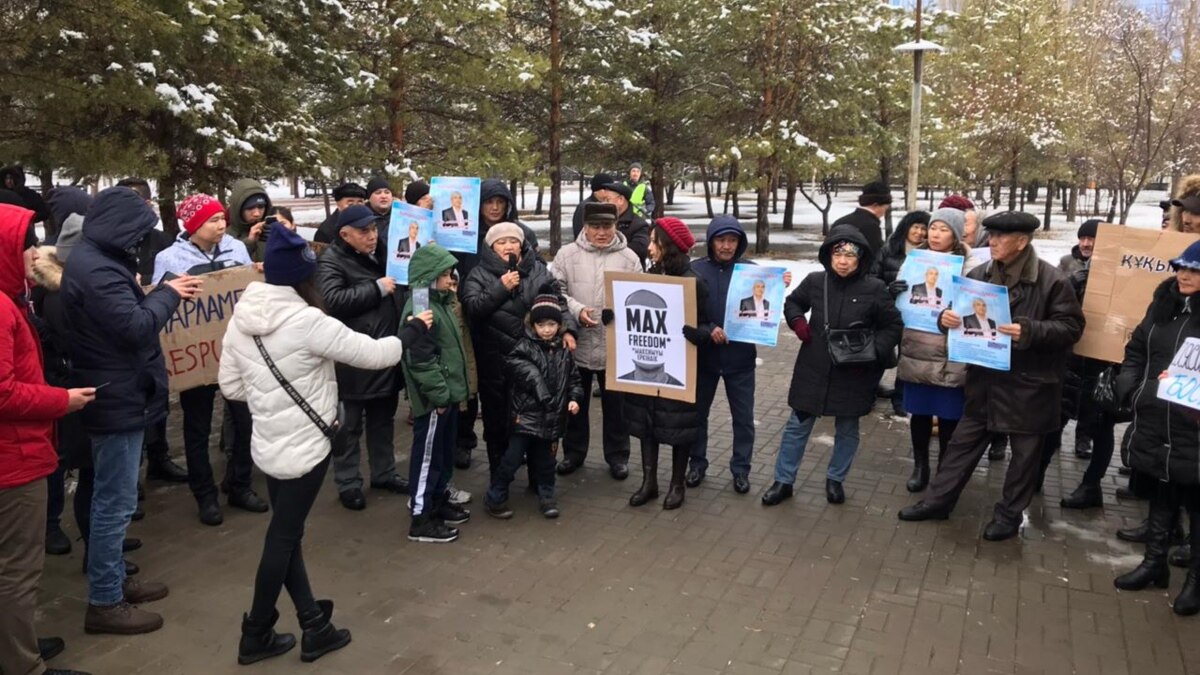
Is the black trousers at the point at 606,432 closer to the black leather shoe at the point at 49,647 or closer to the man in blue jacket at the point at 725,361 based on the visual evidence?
the man in blue jacket at the point at 725,361

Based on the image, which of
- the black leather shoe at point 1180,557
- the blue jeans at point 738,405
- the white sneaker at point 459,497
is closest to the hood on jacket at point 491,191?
the blue jeans at point 738,405

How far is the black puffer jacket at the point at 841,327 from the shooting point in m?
5.66

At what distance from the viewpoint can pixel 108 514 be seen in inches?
165

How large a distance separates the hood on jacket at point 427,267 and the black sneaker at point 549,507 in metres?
1.74

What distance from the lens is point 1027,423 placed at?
520cm

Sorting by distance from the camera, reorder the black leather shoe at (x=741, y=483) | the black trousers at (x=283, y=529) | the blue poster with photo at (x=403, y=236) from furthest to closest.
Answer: the black leather shoe at (x=741, y=483), the blue poster with photo at (x=403, y=236), the black trousers at (x=283, y=529)

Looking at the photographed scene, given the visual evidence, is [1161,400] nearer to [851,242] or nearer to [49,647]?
[851,242]

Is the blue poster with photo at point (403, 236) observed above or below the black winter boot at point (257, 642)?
above

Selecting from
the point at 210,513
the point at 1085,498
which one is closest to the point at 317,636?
the point at 210,513

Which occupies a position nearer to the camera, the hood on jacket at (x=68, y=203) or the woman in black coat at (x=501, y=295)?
the woman in black coat at (x=501, y=295)

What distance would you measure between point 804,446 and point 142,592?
4.19m

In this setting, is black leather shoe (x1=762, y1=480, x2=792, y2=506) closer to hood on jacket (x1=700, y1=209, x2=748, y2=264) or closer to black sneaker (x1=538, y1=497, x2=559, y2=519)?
black sneaker (x1=538, y1=497, x2=559, y2=519)

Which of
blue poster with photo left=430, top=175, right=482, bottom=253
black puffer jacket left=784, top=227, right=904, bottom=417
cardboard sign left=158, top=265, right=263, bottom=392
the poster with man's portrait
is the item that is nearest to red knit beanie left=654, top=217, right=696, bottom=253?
the poster with man's portrait

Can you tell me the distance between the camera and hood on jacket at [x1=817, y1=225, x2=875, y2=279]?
5.55 meters
